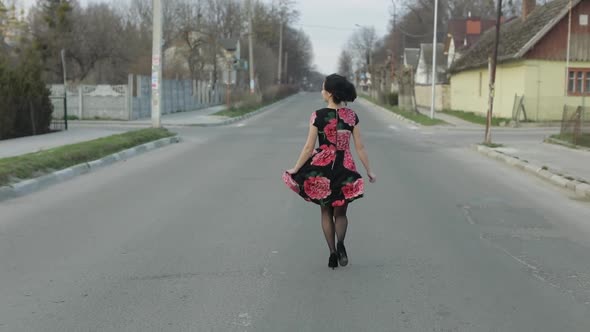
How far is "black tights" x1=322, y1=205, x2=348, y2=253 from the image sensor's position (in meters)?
6.37

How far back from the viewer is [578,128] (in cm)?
1909

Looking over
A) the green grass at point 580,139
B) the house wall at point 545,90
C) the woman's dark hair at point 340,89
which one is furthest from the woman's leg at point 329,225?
the house wall at point 545,90

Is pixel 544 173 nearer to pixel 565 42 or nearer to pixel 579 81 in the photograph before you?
pixel 565 42

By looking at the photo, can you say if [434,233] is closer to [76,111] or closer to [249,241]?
[249,241]

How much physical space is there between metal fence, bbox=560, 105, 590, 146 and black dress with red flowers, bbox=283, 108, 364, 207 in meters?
14.4

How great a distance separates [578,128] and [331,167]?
48.5ft

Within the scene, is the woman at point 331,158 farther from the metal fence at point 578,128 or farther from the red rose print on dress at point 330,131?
the metal fence at point 578,128

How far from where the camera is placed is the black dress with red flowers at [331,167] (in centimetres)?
619

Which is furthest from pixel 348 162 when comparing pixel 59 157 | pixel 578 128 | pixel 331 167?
pixel 578 128

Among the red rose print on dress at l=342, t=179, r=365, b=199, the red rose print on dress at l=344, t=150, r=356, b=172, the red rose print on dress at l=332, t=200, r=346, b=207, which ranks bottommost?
the red rose print on dress at l=332, t=200, r=346, b=207

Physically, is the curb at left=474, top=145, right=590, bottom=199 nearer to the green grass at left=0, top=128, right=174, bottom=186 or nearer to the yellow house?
the green grass at left=0, top=128, right=174, bottom=186

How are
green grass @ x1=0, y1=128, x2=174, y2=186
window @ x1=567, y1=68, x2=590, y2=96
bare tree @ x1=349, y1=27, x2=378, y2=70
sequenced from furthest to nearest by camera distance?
1. bare tree @ x1=349, y1=27, x2=378, y2=70
2. window @ x1=567, y1=68, x2=590, y2=96
3. green grass @ x1=0, y1=128, x2=174, y2=186

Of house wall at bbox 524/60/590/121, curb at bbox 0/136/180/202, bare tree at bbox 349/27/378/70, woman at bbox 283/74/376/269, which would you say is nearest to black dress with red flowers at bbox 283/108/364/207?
woman at bbox 283/74/376/269

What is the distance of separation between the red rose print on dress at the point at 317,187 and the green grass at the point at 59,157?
6171 mm
